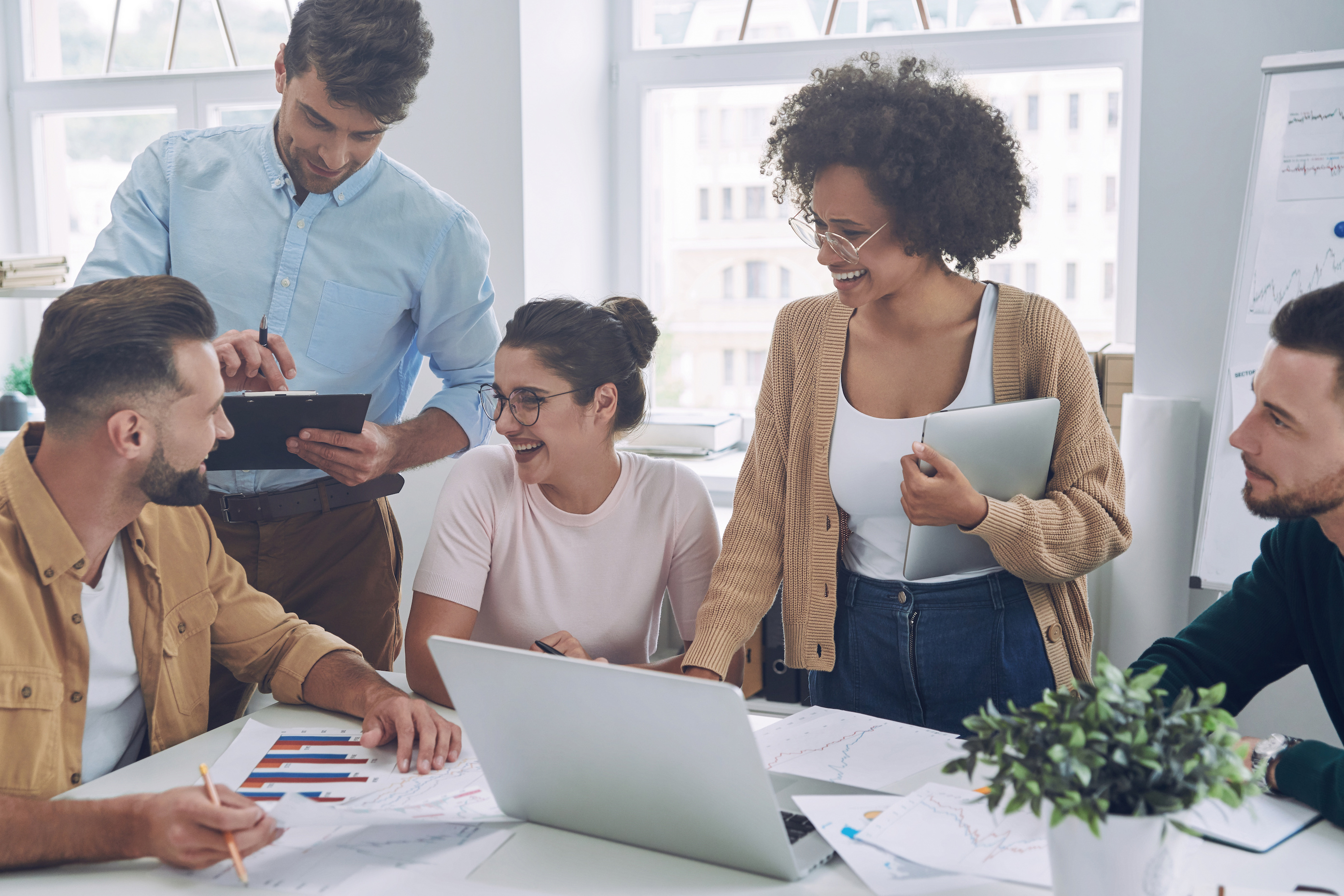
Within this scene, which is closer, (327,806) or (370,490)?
(327,806)

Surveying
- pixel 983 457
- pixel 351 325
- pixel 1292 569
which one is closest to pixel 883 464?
pixel 983 457

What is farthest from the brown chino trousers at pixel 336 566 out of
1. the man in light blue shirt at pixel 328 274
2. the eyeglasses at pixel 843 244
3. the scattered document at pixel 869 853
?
the scattered document at pixel 869 853

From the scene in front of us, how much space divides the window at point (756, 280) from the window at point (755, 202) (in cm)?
15

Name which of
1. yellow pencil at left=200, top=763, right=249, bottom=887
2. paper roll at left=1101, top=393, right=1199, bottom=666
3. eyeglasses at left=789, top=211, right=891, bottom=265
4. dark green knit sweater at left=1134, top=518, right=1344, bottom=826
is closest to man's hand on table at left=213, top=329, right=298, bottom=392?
yellow pencil at left=200, top=763, right=249, bottom=887

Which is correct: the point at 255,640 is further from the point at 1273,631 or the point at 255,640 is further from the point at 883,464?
the point at 1273,631

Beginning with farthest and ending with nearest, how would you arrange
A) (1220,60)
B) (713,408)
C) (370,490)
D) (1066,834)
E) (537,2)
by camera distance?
(713,408)
(537,2)
(1220,60)
(370,490)
(1066,834)

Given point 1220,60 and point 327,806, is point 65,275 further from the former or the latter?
point 1220,60

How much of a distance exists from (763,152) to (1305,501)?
226cm

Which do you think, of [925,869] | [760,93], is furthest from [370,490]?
[760,93]

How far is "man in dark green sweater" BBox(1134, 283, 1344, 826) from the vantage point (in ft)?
4.14

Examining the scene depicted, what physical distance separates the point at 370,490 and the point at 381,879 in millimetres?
1084

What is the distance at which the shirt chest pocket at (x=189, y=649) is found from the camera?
1521mm

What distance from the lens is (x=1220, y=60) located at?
2.46 meters

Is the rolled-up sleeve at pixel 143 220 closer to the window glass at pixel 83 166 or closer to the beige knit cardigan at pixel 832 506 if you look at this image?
the beige knit cardigan at pixel 832 506
